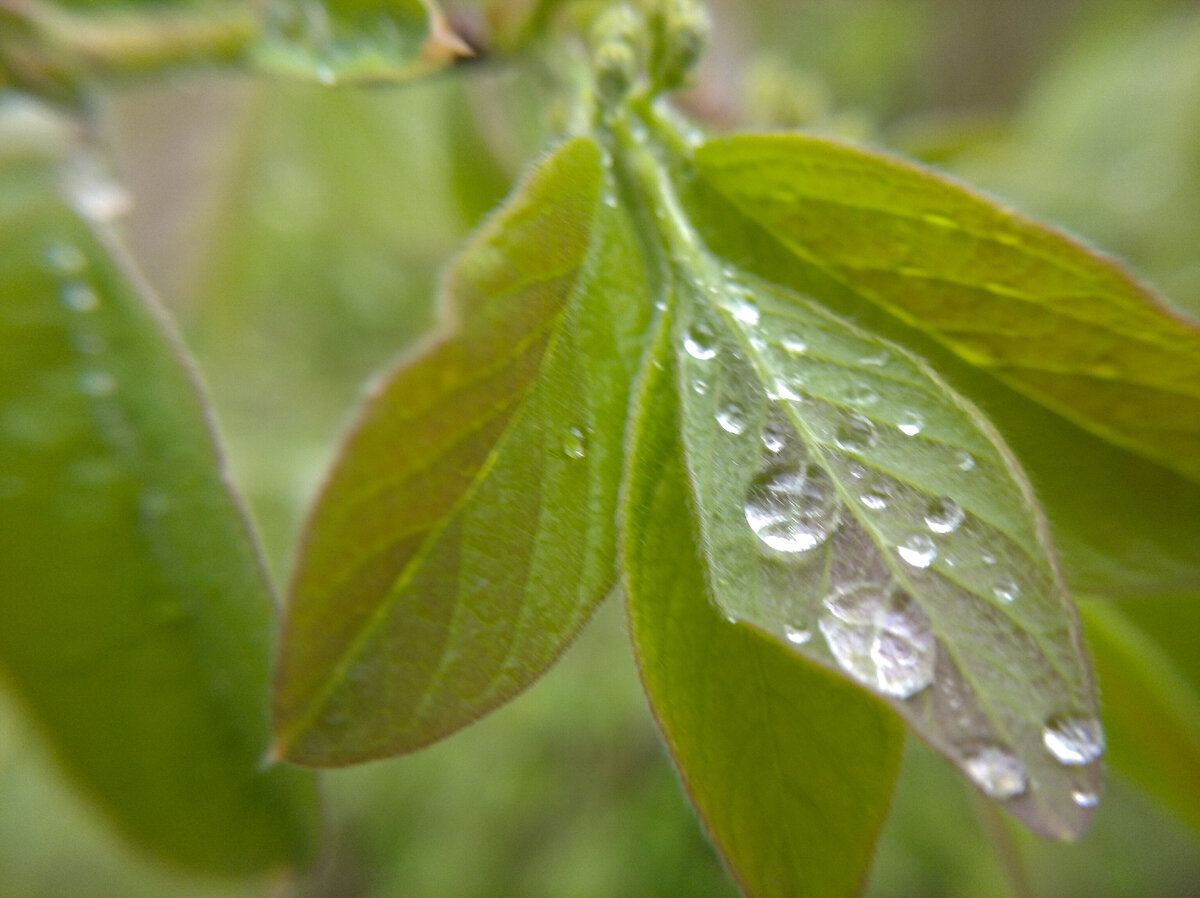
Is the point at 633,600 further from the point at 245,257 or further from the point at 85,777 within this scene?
the point at 245,257

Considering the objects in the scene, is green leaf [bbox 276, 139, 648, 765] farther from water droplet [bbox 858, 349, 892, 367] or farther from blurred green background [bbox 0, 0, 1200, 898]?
blurred green background [bbox 0, 0, 1200, 898]

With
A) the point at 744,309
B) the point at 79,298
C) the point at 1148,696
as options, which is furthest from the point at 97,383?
the point at 1148,696

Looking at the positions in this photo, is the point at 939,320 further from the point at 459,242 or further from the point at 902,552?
the point at 459,242

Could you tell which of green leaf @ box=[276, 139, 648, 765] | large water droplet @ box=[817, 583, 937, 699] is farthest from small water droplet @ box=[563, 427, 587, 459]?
large water droplet @ box=[817, 583, 937, 699]

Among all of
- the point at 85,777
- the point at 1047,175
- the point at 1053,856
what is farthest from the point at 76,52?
the point at 1053,856

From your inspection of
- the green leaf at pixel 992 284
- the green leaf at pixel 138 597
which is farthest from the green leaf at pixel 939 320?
the green leaf at pixel 138 597

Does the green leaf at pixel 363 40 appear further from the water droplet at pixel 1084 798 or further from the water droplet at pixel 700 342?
the water droplet at pixel 1084 798
